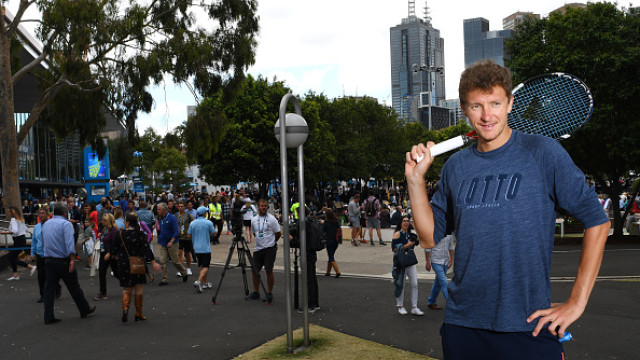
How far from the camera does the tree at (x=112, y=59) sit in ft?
62.4

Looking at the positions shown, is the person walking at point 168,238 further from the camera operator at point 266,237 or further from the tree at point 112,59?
the tree at point 112,59

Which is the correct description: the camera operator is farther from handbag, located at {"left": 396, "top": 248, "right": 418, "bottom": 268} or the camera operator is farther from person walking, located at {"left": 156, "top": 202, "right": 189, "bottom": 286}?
person walking, located at {"left": 156, "top": 202, "right": 189, "bottom": 286}

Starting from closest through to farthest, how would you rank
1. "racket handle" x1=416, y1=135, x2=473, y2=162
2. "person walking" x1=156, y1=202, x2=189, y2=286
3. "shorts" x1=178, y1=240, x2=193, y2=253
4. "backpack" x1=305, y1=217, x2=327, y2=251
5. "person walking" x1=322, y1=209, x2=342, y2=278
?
"racket handle" x1=416, y1=135, x2=473, y2=162
"backpack" x1=305, y1=217, x2=327, y2=251
"person walking" x1=156, y1=202, x2=189, y2=286
"person walking" x1=322, y1=209, x2=342, y2=278
"shorts" x1=178, y1=240, x2=193, y2=253

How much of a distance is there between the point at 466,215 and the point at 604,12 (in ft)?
67.0

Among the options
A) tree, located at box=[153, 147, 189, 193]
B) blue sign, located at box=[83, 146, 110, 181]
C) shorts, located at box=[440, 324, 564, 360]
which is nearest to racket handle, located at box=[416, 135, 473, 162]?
shorts, located at box=[440, 324, 564, 360]

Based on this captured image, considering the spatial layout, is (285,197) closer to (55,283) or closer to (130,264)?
(130,264)

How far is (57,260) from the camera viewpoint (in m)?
9.05

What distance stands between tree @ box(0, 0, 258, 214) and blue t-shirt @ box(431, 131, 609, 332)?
62.4 ft

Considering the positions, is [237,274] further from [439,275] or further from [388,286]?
[439,275]

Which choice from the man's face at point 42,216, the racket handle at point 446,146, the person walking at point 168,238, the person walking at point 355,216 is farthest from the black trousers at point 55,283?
the person walking at point 355,216

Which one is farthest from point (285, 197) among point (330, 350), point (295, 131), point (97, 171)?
point (97, 171)

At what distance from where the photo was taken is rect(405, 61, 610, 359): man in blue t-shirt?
6.49ft

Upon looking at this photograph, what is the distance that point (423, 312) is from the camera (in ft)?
29.6

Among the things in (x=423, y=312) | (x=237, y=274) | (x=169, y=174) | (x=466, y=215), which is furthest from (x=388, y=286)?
(x=169, y=174)
